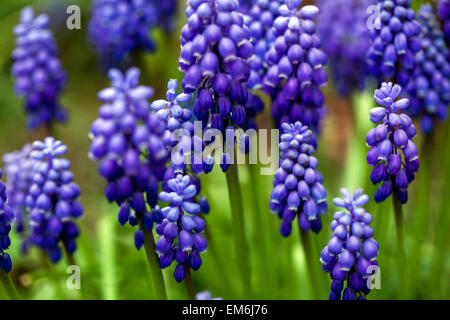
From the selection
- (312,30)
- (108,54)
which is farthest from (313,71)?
(108,54)

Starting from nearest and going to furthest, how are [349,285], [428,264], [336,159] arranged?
[349,285] < [428,264] < [336,159]

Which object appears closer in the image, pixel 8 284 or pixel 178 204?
pixel 178 204

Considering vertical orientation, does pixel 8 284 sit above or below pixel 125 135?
below

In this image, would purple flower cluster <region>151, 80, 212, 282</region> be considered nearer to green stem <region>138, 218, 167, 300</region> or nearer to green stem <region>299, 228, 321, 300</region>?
green stem <region>138, 218, 167, 300</region>

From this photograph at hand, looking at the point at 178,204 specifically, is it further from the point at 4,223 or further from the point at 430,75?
the point at 430,75

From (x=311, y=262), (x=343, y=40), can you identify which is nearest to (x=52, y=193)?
(x=311, y=262)

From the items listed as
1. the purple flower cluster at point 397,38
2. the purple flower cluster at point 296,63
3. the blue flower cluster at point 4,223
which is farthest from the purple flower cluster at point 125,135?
the purple flower cluster at point 397,38
